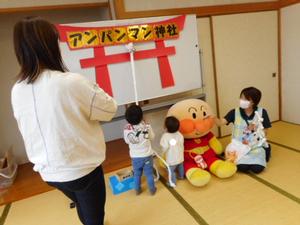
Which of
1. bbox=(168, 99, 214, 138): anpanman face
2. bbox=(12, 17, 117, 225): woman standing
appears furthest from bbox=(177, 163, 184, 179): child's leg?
bbox=(12, 17, 117, 225): woman standing

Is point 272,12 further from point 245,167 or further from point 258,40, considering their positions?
point 245,167

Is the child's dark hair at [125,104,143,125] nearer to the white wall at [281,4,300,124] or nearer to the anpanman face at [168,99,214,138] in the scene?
the anpanman face at [168,99,214,138]

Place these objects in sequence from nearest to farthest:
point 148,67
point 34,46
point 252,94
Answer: point 34,46
point 252,94
point 148,67

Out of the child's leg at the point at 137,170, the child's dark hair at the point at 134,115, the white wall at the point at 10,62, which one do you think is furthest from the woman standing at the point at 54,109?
the white wall at the point at 10,62

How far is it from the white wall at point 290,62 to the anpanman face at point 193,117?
1.67m

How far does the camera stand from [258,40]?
324 cm

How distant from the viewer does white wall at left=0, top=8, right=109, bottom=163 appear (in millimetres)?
2850

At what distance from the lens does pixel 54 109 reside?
0.97 m

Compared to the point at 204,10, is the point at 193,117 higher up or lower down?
lower down

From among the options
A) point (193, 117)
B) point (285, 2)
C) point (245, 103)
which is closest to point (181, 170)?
point (193, 117)

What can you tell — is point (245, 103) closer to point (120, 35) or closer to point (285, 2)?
point (120, 35)

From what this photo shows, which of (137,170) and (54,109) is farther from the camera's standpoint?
(137,170)

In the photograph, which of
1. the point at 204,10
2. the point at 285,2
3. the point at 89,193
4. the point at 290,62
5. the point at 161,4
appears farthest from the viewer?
the point at 290,62

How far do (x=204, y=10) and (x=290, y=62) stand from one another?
142cm
